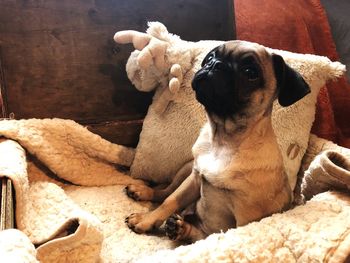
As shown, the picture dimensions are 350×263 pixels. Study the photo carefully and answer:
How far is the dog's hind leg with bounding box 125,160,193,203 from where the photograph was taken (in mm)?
1569

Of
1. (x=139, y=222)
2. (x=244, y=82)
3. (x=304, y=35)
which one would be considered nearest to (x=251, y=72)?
(x=244, y=82)

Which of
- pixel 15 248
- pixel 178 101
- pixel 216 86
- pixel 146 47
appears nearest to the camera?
pixel 15 248

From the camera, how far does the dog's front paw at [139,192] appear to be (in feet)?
5.13

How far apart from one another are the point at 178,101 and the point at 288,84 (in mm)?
535

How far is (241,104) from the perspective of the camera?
1.17m

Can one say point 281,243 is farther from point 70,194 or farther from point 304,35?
point 304,35

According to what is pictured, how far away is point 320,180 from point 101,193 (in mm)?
814

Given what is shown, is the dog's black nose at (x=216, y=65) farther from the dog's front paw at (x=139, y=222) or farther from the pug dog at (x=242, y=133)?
the dog's front paw at (x=139, y=222)

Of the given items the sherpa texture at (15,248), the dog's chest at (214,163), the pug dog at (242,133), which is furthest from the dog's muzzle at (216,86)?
the sherpa texture at (15,248)

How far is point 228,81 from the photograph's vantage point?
3.71 ft

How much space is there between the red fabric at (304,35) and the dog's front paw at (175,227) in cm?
81

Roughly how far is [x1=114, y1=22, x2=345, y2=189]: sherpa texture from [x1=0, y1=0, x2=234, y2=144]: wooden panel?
141 millimetres

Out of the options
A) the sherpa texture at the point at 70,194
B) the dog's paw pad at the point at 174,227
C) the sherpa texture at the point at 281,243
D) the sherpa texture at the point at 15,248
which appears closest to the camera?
the sherpa texture at the point at 15,248

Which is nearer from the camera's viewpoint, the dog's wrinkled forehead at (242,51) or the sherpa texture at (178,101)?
the dog's wrinkled forehead at (242,51)
